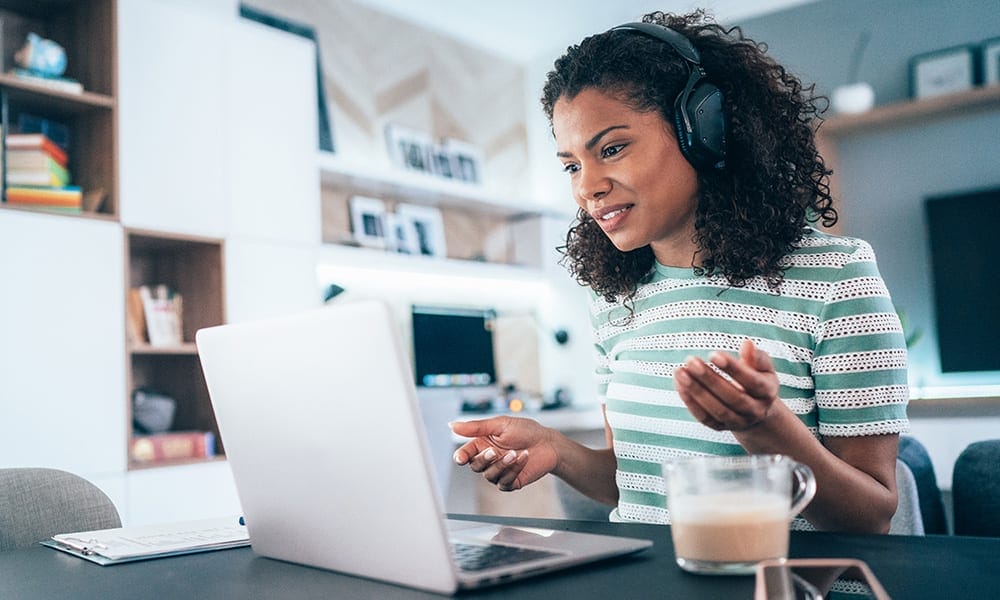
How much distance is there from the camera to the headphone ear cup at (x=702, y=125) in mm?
1151

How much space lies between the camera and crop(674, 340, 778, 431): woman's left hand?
2.23 feet

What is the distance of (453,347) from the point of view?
4.32 metres

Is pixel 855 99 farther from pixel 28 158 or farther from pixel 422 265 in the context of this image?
pixel 28 158

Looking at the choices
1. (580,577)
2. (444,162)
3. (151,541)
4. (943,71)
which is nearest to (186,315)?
(444,162)

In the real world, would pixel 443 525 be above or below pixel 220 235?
below

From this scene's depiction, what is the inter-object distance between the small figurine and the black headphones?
2.30 m

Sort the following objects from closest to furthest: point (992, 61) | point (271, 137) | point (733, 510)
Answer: point (733, 510) → point (271, 137) → point (992, 61)

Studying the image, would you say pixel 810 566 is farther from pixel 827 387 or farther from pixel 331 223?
pixel 331 223

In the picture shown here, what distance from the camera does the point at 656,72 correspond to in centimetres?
120

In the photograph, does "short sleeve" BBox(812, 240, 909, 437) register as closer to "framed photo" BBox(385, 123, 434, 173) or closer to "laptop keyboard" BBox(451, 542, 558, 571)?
"laptop keyboard" BBox(451, 542, 558, 571)

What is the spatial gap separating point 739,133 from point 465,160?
3595 mm

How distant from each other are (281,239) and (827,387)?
2586mm

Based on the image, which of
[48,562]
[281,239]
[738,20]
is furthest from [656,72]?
[738,20]

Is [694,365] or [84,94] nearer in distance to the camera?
[694,365]
